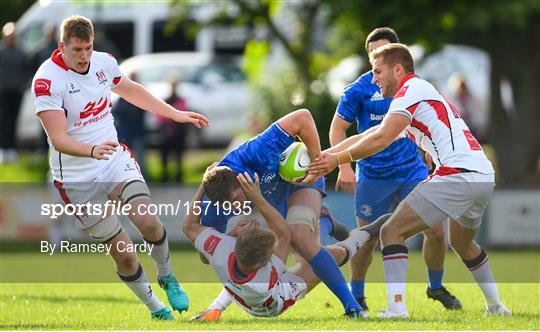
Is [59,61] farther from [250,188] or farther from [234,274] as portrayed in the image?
[234,274]

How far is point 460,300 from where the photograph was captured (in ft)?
39.2

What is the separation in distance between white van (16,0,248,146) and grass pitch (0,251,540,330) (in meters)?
12.0

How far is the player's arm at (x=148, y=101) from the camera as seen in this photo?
34.4ft

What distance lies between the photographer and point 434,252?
36.2 feet

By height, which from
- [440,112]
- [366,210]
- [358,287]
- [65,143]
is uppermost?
[440,112]

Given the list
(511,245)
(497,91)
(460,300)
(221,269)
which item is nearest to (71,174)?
(221,269)

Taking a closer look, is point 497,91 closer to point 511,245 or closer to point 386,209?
point 511,245

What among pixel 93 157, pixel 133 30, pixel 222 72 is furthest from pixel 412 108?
pixel 133 30

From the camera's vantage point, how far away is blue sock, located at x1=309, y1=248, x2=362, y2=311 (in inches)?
385

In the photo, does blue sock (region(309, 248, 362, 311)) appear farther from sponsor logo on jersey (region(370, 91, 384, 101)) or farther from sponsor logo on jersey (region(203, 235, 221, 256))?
sponsor logo on jersey (region(370, 91, 384, 101))

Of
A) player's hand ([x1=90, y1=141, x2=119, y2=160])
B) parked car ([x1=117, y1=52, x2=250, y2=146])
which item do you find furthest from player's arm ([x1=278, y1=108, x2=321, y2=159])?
parked car ([x1=117, y1=52, x2=250, y2=146])

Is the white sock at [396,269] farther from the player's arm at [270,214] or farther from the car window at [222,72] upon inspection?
the car window at [222,72]

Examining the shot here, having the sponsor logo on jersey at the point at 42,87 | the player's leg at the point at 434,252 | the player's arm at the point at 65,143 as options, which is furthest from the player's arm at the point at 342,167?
the sponsor logo on jersey at the point at 42,87

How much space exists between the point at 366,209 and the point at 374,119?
0.79m
